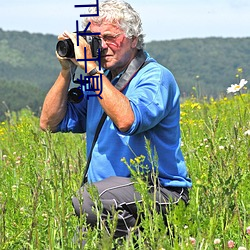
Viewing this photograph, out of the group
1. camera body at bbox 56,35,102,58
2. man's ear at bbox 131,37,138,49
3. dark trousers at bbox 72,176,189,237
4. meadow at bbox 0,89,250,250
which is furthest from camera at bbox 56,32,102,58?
dark trousers at bbox 72,176,189,237

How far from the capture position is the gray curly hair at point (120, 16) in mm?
3609

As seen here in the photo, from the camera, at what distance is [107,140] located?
142 inches

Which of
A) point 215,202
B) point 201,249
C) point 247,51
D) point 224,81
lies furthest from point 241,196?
point 247,51

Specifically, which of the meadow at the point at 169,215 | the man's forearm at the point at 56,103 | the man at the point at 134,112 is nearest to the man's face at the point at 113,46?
the man at the point at 134,112

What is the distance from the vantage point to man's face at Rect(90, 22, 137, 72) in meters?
3.60

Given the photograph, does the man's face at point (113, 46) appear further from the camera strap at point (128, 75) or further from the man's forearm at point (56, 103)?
the man's forearm at point (56, 103)

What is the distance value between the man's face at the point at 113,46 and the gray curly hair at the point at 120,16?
27 mm

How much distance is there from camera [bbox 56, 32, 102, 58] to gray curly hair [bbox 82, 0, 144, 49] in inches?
6.0

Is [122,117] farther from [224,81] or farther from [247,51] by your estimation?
[247,51]

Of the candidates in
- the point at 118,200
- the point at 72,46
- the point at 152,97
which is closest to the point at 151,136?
the point at 152,97

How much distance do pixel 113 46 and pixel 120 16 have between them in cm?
16

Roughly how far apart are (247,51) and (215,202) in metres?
184

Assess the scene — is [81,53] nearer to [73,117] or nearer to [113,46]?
[113,46]

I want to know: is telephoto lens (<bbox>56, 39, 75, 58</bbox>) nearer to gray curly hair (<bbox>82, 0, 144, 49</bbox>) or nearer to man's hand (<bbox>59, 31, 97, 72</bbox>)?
man's hand (<bbox>59, 31, 97, 72</bbox>)
